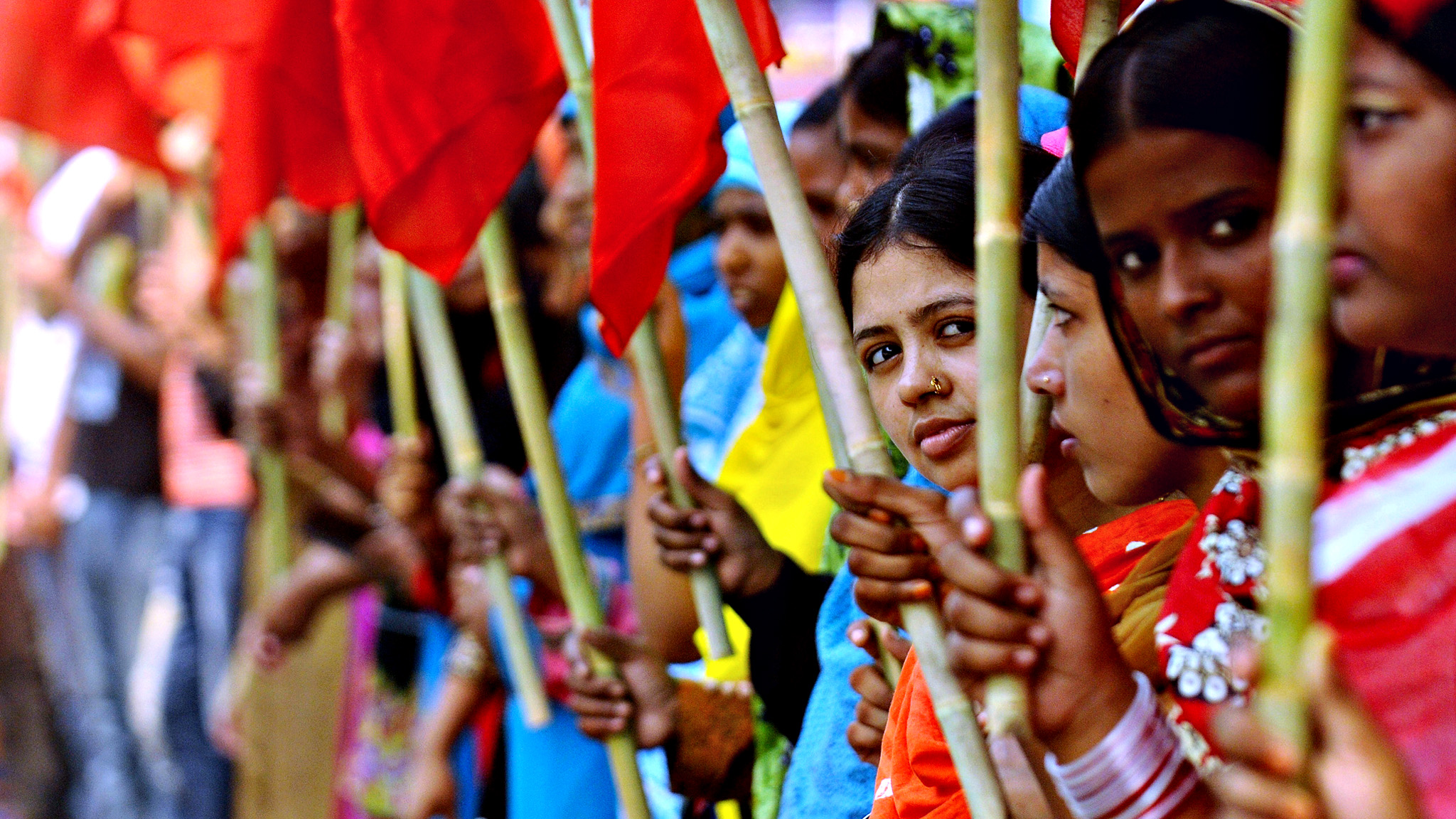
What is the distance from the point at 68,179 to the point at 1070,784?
16.1 feet

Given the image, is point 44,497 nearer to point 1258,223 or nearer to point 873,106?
point 873,106

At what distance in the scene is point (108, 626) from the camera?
4.88 metres

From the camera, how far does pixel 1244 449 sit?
0.94 metres

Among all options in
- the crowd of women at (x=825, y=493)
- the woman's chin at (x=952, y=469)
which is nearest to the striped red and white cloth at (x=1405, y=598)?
the crowd of women at (x=825, y=493)

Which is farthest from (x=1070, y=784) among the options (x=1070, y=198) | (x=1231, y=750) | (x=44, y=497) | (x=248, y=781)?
(x=44, y=497)

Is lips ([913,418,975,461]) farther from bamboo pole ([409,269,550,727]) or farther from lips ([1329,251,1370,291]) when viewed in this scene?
bamboo pole ([409,269,550,727])

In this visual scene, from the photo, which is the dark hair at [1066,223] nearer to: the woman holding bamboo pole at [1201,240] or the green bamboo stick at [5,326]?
the woman holding bamboo pole at [1201,240]

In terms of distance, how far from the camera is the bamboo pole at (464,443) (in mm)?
2514

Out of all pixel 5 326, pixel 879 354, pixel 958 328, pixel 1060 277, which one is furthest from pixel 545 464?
pixel 5 326

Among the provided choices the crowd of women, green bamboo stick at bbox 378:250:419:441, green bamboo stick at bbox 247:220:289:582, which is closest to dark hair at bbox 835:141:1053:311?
the crowd of women

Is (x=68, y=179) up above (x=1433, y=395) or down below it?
below

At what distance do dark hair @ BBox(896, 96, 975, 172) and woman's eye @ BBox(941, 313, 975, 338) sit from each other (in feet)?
0.90

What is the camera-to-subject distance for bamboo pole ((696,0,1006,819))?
1.03 m

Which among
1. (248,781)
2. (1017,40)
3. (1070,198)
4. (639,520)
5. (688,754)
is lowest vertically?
(248,781)
